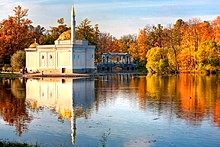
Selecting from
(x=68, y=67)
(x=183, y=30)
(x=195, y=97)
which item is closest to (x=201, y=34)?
(x=183, y=30)

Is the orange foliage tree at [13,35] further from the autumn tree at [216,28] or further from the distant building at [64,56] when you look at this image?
the autumn tree at [216,28]

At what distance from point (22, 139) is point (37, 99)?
12665mm

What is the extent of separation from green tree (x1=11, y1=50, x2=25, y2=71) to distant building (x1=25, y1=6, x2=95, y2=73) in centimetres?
139

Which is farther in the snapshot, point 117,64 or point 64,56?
point 117,64

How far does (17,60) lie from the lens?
6481 cm

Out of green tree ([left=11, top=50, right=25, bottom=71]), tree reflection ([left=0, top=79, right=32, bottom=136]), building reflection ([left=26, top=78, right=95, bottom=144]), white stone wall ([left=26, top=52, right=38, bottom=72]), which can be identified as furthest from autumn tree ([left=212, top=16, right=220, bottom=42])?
tree reflection ([left=0, top=79, right=32, bottom=136])

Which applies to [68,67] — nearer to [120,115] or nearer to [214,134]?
[120,115]

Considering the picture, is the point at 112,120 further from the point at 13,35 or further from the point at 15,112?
the point at 13,35

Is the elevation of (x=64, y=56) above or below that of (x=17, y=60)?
above

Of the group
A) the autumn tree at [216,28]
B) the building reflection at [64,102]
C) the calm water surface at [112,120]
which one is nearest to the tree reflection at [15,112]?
the calm water surface at [112,120]

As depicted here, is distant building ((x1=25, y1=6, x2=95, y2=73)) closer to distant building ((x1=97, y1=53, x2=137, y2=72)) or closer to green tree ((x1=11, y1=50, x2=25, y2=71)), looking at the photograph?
green tree ((x1=11, y1=50, x2=25, y2=71))

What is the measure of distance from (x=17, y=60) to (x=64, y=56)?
29.1 ft

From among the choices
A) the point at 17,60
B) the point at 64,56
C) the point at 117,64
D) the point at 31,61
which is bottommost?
the point at 117,64

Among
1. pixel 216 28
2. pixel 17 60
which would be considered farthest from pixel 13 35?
pixel 216 28
